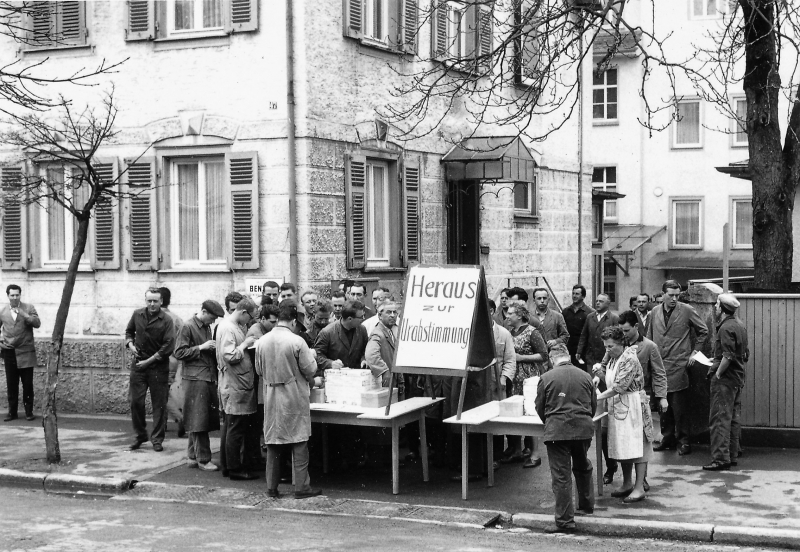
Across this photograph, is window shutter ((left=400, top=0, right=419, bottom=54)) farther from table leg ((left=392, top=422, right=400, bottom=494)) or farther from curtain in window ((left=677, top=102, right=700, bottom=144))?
curtain in window ((left=677, top=102, right=700, bottom=144))

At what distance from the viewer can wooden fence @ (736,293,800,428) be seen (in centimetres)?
1316

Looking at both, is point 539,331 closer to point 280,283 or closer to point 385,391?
point 385,391

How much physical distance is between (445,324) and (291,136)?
4.88 metres

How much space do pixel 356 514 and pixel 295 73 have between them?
22.9ft

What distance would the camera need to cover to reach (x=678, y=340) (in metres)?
13.4

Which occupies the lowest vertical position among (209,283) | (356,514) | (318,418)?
(356,514)

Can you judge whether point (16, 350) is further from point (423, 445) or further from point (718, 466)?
point (718, 466)

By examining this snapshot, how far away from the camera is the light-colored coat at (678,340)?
13.4m

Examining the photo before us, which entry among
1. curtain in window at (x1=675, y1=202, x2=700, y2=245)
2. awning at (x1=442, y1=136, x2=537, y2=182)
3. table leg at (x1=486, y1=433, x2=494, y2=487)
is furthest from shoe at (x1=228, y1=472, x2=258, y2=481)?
curtain in window at (x1=675, y1=202, x2=700, y2=245)

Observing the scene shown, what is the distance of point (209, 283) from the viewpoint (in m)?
15.9

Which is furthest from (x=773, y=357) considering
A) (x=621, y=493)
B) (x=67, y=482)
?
(x=67, y=482)

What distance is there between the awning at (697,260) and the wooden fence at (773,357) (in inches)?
920

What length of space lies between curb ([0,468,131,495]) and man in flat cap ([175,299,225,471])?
0.91 meters

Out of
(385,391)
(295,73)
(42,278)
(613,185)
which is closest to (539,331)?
(385,391)
